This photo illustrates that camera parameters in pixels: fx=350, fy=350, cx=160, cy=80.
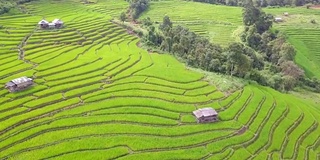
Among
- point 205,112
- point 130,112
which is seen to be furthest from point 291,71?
point 130,112

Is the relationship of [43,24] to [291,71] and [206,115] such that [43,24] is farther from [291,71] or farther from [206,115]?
[291,71]

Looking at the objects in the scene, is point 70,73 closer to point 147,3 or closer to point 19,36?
point 19,36

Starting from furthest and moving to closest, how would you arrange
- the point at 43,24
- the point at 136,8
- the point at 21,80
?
the point at 136,8
the point at 43,24
the point at 21,80

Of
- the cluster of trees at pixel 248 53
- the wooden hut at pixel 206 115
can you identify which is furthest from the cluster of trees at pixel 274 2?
the wooden hut at pixel 206 115

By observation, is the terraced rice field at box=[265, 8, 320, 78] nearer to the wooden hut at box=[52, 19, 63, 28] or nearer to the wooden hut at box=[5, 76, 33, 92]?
the wooden hut at box=[52, 19, 63, 28]

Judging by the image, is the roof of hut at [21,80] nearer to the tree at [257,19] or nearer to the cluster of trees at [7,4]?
the cluster of trees at [7,4]

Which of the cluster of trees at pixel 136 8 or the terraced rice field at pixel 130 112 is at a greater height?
the cluster of trees at pixel 136 8
